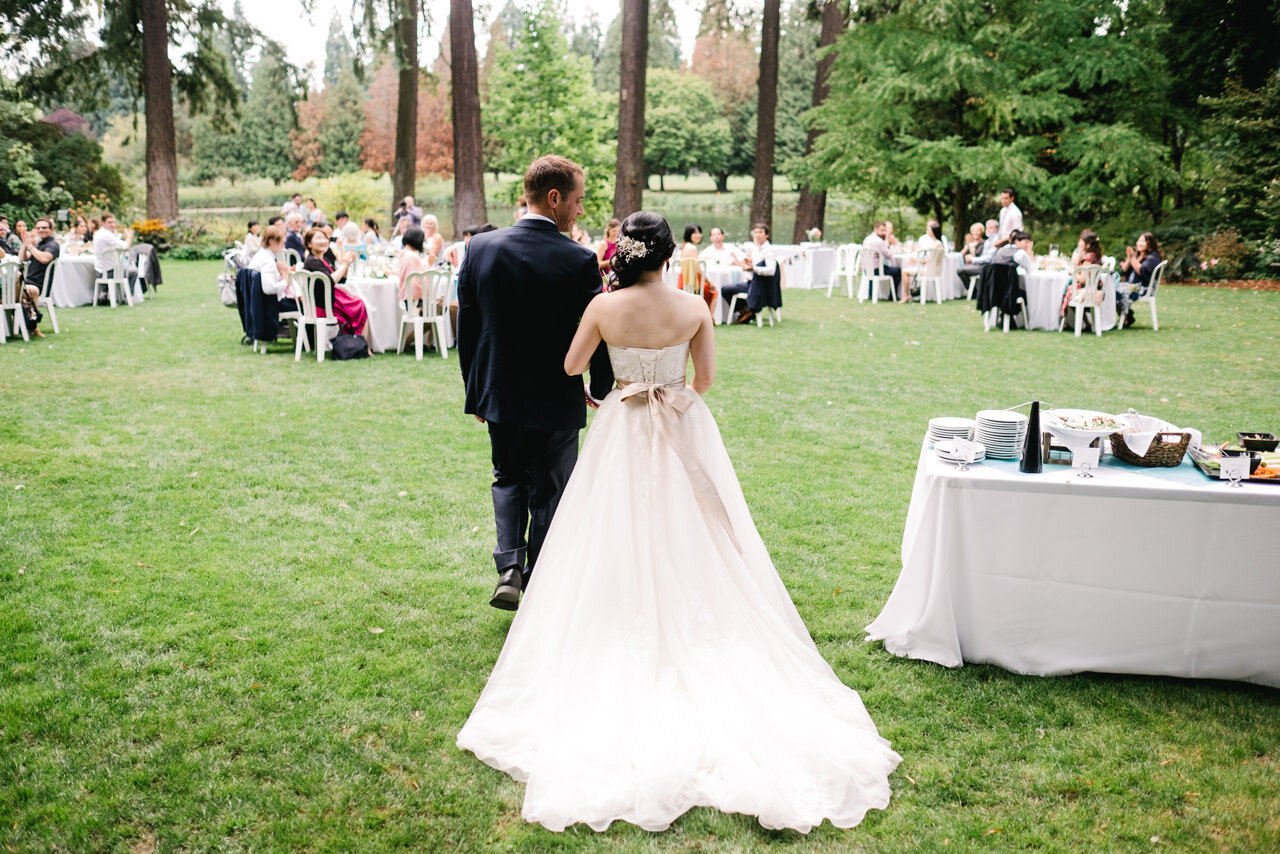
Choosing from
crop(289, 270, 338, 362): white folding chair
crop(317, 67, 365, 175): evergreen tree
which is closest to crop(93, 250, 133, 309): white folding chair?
crop(289, 270, 338, 362): white folding chair

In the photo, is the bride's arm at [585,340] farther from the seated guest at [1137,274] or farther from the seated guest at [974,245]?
the seated guest at [974,245]

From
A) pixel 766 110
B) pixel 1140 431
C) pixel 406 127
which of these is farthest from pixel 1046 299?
pixel 406 127

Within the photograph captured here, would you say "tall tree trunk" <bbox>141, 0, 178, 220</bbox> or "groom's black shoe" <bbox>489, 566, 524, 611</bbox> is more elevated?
"tall tree trunk" <bbox>141, 0, 178, 220</bbox>

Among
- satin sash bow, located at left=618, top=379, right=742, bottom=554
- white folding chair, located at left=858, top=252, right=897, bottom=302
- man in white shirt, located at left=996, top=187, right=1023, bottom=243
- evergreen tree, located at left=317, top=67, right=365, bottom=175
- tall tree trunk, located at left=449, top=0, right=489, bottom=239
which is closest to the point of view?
satin sash bow, located at left=618, top=379, right=742, bottom=554

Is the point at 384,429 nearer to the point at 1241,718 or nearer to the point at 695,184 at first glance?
the point at 1241,718

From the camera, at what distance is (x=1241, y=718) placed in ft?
10.4

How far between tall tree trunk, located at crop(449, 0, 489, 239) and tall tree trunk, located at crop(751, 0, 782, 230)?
6.57 meters

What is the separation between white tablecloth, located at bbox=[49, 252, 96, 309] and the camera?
14.5 m

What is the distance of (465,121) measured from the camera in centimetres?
2142

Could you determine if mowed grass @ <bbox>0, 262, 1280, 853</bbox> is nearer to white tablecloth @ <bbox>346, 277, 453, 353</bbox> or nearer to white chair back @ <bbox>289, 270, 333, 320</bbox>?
white chair back @ <bbox>289, 270, 333, 320</bbox>

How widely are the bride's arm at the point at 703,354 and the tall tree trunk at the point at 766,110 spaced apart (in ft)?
63.1

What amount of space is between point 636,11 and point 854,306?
7649 millimetres

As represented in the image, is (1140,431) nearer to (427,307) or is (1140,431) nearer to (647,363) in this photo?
(647,363)

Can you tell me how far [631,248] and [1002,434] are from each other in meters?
1.64
